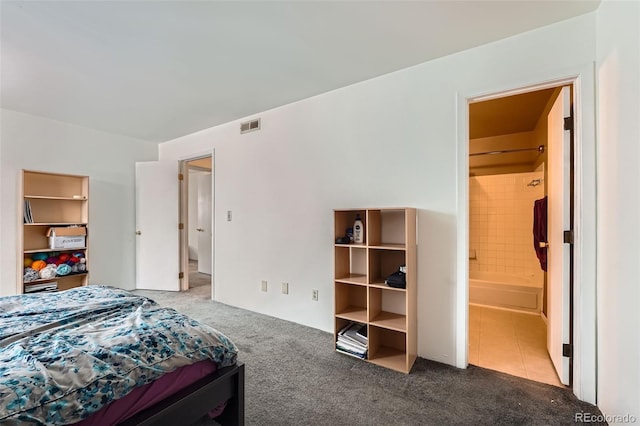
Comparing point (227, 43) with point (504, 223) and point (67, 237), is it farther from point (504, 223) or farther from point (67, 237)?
point (504, 223)

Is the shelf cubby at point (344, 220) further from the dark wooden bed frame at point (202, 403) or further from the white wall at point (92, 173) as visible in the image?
the white wall at point (92, 173)

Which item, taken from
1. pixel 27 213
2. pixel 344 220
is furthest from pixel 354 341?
pixel 27 213

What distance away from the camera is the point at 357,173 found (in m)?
2.69

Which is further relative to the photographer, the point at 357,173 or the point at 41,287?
the point at 41,287

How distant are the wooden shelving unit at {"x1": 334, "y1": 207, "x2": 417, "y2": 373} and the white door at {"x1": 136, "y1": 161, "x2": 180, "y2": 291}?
3028 millimetres

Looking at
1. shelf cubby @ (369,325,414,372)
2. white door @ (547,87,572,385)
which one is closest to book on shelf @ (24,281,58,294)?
shelf cubby @ (369,325,414,372)

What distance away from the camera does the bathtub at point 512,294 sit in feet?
11.1

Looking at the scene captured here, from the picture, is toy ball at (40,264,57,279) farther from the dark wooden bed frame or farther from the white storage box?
the dark wooden bed frame

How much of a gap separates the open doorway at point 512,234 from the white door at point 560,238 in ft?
0.10

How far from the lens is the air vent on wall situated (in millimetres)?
3445

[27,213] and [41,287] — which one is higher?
[27,213]

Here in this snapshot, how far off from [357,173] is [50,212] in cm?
400

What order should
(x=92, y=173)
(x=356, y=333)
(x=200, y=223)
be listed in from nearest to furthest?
1. (x=356, y=333)
2. (x=92, y=173)
3. (x=200, y=223)

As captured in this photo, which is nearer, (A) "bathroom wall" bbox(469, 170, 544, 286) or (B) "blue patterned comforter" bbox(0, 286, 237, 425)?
(B) "blue patterned comforter" bbox(0, 286, 237, 425)
